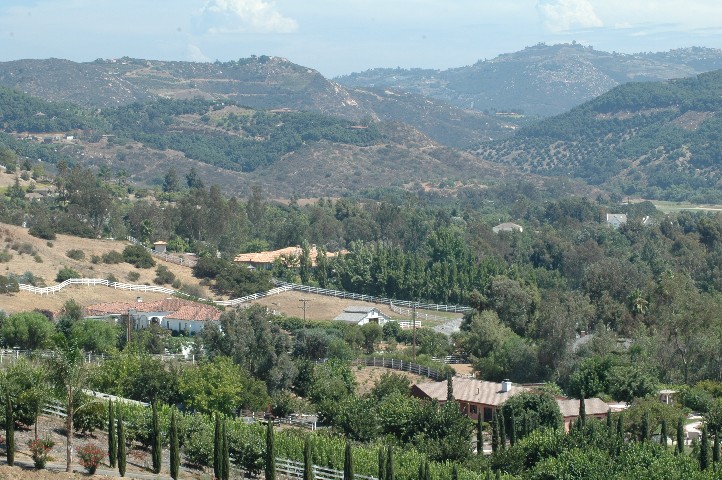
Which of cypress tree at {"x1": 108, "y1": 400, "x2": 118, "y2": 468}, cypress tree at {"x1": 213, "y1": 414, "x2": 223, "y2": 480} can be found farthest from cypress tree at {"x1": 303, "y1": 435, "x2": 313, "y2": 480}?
cypress tree at {"x1": 108, "y1": 400, "x2": 118, "y2": 468}

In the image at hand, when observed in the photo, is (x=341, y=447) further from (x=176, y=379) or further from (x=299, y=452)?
(x=176, y=379)

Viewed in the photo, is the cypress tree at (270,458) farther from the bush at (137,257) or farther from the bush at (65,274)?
the bush at (137,257)

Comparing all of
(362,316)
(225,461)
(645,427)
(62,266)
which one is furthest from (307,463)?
(62,266)

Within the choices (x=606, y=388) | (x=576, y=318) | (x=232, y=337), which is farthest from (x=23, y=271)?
(x=606, y=388)

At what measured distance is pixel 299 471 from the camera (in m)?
40.6

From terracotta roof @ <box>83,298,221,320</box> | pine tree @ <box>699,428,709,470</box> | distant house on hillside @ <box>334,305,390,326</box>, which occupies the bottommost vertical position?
distant house on hillside @ <box>334,305,390,326</box>

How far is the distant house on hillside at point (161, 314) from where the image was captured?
240ft

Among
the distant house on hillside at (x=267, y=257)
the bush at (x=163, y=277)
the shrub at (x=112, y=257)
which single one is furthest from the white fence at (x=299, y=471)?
the distant house on hillside at (x=267, y=257)

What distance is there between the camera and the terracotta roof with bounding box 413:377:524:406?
55375 millimetres

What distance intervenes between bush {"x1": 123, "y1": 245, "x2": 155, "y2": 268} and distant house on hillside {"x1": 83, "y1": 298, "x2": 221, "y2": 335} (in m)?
14.1

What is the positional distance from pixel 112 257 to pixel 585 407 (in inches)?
1789

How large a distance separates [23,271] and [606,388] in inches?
1611

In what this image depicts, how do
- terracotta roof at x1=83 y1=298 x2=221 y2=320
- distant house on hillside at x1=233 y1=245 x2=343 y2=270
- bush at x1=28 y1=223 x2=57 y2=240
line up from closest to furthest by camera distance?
terracotta roof at x1=83 y1=298 x2=221 y2=320
bush at x1=28 y1=223 x2=57 y2=240
distant house on hillside at x1=233 y1=245 x2=343 y2=270

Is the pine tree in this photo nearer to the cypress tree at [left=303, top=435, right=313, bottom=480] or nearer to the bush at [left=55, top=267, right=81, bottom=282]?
the cypress tree at [left=303, top=435, right=313, bottom=480]
